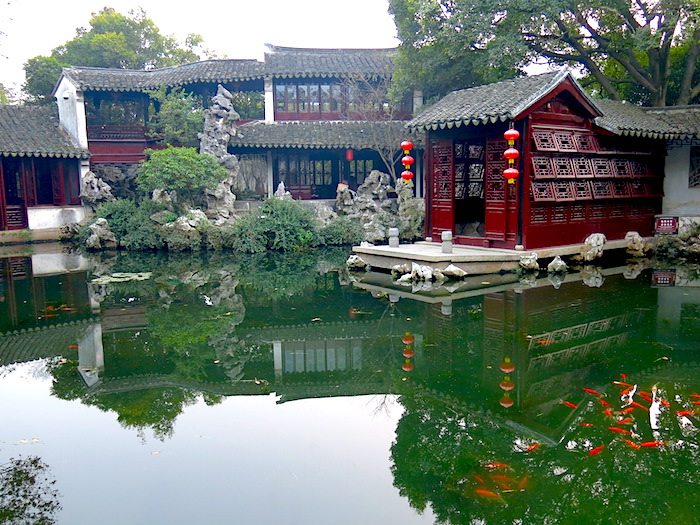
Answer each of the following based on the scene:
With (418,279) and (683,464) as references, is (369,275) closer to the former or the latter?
(418,279)

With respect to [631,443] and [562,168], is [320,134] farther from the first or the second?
[631,443]

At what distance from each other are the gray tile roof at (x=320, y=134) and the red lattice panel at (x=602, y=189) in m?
6.74

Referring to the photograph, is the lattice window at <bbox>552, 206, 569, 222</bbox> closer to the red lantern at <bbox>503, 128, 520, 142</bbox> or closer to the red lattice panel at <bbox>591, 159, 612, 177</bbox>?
the red lattice panel at <bbox>591, 159, 612, 177</bbox>

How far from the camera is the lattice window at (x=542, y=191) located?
1092cm

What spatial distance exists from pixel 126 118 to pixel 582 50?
14.6 meters

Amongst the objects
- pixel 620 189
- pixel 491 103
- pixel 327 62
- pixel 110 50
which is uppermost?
pixel 110 50

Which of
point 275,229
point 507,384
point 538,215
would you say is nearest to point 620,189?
point 538,215

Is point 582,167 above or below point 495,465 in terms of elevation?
above

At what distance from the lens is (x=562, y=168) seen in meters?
11.4

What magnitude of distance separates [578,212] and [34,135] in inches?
617

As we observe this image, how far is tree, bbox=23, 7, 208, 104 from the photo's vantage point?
24.1 meters

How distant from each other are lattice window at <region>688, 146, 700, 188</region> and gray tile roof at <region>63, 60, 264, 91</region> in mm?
12014

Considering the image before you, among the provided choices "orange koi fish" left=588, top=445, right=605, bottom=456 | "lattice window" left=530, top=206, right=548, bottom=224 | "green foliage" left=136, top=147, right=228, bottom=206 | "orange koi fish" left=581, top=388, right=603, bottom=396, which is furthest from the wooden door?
"orange koi fish" left=588, top=445, right=605, bottom=456

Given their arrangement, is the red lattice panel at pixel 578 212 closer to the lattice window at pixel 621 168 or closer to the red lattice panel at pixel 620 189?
the red lattice panel at pixel 620 189
